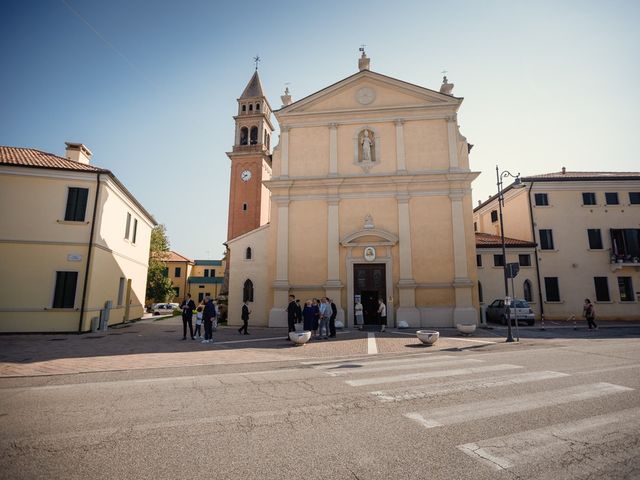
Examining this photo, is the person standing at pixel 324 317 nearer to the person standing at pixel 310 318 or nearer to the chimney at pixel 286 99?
the person standing at pixel 310 318

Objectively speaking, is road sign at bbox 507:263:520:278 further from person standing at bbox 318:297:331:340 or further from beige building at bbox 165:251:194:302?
beige building at bbox 165:251:194:302

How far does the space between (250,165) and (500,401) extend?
33.1 m

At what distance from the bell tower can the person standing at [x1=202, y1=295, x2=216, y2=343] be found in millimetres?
19441

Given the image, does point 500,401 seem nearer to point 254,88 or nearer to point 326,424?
point 326,424

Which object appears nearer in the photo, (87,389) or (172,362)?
(87,389)

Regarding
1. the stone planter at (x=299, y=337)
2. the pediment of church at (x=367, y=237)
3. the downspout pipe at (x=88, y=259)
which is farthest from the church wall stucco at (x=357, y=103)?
the stone planter at (x=299, y=337)

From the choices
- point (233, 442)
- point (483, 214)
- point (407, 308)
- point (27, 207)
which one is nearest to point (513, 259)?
point (483, 214)

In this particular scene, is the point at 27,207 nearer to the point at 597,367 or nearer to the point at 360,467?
the point at 360,467

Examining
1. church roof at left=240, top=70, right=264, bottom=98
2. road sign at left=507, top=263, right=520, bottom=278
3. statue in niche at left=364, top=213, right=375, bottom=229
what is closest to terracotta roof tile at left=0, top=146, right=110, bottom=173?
statue in niche at left=364, top=213, right=375, bottom=229

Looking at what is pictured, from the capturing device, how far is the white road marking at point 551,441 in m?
3.50

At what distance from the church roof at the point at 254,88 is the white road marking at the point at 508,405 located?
128 feet

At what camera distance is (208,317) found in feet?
45.2

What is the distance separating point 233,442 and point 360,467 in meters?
1.54

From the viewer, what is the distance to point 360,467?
3.27 meters
